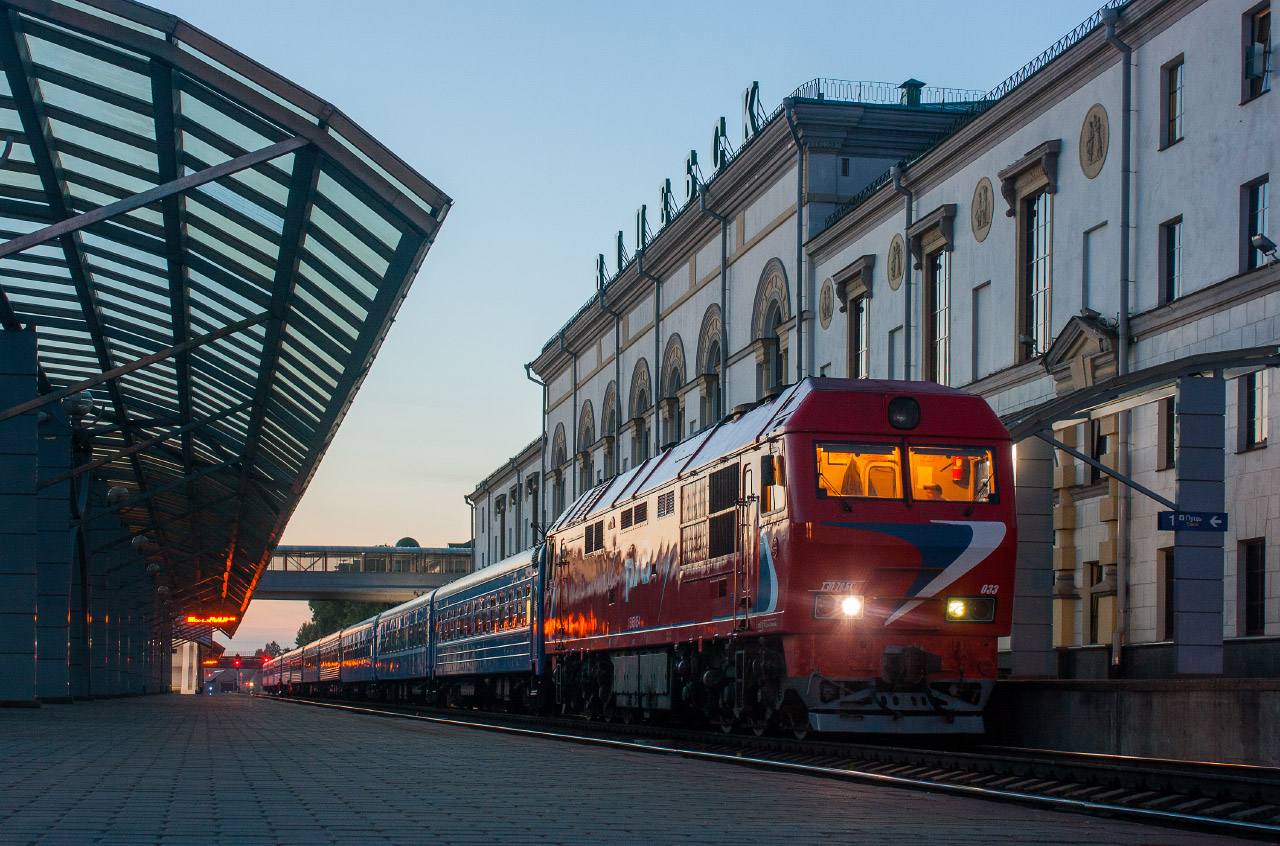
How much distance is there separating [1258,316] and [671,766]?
14377mm

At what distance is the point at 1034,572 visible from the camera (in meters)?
18.8

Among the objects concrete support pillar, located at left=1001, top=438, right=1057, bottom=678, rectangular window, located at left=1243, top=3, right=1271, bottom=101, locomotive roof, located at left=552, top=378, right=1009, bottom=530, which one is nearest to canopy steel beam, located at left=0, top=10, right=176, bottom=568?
locomotive roof, located at left=552, top=378, right=1009, bottom=530

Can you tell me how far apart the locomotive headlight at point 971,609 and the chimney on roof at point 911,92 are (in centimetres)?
2873

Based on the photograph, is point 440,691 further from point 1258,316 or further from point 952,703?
point 952,703

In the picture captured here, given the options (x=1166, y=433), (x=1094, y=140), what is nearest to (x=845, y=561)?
(x=1166, y=433)

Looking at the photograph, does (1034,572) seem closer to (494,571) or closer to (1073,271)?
(1073,271)

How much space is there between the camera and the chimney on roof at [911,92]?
4256 centimetres

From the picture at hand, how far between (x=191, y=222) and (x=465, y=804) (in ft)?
39.7

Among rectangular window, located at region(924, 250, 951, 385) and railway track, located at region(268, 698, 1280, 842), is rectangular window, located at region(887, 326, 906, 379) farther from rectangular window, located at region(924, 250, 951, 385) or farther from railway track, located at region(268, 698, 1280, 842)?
railway track, located at region(268, 698, 1280, 842)

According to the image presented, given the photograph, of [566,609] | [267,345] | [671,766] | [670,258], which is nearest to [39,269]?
[267,345]

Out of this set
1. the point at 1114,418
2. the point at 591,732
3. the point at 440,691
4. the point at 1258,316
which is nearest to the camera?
the point at 591,732

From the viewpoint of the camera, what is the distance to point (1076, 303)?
28.5 meters

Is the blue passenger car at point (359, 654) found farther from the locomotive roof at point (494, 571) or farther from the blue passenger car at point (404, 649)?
the locomotive roof at point (494, 571)

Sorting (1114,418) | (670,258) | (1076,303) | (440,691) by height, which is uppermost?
A: (670,258)
